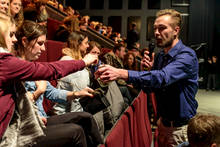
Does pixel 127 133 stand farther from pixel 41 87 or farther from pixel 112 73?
pixel 41 87

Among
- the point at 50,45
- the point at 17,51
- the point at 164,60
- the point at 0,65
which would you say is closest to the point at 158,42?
the point at 164,60

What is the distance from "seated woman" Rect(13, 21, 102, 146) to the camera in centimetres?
148

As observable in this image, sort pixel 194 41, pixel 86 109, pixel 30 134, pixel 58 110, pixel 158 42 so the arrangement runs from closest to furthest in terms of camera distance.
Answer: pixel 30 134 < pixel 158 42 < pixel 86 109 < pixel 58 110 < pixel 194 41

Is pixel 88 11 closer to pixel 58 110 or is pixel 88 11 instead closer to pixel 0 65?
pixel 58 110

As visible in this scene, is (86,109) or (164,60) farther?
(86,109)

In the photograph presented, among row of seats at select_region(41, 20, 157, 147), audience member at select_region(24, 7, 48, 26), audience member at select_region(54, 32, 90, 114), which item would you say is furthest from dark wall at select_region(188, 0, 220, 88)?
audience member at select_region(54, 32, 90, 114)

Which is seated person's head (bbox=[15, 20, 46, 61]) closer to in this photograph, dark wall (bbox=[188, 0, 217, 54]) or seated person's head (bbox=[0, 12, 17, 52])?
seated person's head (bbox=[0, 12, 17, 52])

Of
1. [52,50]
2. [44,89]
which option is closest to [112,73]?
[44,89]

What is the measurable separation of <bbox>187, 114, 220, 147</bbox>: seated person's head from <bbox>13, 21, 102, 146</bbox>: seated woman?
2.38 ft

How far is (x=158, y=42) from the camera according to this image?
5.35 feet

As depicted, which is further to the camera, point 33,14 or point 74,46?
point 33,14

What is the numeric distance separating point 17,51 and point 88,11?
10.4m

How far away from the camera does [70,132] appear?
1429 mm

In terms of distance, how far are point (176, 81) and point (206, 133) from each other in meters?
0.50
